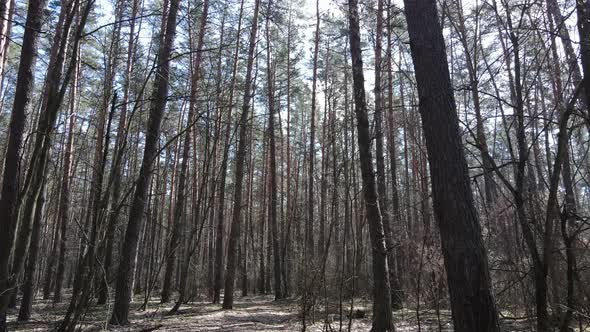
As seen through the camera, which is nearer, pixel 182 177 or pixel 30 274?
pixel 30 274

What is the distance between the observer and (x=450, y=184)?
3205mm

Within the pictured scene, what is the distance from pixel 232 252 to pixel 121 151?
8.92 meters

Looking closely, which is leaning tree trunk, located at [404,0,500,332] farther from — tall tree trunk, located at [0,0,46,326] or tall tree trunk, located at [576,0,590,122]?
tall tree trunk, located at [0,0,46,326]

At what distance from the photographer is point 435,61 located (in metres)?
3.48

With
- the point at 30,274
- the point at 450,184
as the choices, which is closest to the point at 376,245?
the point at 450,184

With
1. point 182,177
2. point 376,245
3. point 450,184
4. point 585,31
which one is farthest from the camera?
point 182,177

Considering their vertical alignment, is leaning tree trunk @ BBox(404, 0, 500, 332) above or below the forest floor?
above

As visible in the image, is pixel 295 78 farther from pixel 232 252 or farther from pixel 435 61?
pixel 435 61

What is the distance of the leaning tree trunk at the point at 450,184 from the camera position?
298 centimetres

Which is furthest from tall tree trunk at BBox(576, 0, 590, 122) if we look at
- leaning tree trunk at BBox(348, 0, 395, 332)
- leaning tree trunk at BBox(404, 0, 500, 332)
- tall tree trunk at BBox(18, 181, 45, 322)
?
tall tree trunk at BBox(18, 181, 45, 322)

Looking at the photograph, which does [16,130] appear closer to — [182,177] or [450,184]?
[450,184]

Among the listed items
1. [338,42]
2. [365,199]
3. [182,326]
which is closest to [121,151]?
[365,199]

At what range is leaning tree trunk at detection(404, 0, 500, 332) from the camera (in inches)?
117

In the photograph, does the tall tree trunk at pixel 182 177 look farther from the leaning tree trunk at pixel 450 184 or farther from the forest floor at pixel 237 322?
the leaning tree trunk at pixel 450 184
